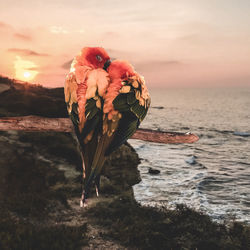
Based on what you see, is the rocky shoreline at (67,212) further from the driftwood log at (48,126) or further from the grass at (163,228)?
the driftwood log at (48,126)

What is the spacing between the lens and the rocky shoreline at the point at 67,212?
38.8ft

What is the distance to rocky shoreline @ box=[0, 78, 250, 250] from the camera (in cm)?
1182

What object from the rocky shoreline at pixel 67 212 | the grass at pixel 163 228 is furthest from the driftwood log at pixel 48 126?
the grass at pixel 163 228

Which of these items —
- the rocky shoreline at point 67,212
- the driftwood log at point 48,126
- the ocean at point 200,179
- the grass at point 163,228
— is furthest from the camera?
the ocean at point 200,179

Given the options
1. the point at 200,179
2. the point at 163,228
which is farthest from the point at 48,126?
the point at 200,179

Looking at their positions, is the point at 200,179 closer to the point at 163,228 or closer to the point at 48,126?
the point at 163,228

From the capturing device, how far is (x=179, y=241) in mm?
13125

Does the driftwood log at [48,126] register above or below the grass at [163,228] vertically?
above

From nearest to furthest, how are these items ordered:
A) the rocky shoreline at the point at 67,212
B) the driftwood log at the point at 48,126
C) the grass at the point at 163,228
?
the driftwood log at the point at 48,126, the rocky shoreline at the point at 67,212, the grass at the point at 163,228

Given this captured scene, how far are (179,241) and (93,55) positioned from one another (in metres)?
13.0

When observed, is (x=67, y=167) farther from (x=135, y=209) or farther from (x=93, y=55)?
(x=93, y=55)

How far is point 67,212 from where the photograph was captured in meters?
14.7

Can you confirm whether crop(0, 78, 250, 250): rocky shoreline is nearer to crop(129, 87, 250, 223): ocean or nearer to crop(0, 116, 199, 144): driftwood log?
crop(129, 87, 250, 223): ocean

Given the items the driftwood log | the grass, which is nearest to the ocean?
the grass
